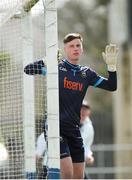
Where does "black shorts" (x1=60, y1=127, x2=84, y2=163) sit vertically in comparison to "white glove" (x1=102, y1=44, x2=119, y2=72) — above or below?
below

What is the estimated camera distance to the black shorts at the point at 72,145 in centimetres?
1169

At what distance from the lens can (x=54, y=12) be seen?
11.0 metres

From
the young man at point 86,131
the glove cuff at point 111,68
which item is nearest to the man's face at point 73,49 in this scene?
the glove cuff at point 111,68

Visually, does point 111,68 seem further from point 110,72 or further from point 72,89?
point 72,89

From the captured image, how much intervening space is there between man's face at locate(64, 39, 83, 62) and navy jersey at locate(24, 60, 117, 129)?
8cm

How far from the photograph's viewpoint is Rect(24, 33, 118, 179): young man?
11680mm

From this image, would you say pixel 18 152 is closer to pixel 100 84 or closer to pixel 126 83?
pixel 100 84

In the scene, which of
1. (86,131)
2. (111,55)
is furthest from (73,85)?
(86,131)

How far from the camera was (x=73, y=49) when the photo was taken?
38.9 ft

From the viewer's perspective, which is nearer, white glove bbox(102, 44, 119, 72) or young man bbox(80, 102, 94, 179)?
white glove bbox(102, 44, 119, 72)

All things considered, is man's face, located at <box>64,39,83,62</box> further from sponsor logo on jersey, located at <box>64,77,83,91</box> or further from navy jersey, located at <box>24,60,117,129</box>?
sponsor logo on jersey, located at <box>64,77,83,91</box>

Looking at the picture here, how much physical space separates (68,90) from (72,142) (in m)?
0.59

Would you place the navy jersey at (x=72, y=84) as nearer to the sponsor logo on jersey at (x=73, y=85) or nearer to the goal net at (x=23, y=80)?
the sponsor logo on jersey at (x=73, y=85)

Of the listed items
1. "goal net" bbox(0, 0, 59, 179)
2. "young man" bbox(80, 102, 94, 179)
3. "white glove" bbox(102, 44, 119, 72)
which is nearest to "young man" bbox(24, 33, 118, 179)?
"white glove" bbox(102, 44, 119, 72)
